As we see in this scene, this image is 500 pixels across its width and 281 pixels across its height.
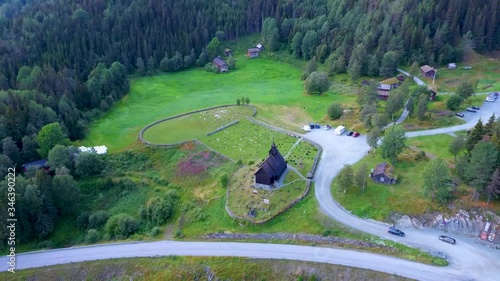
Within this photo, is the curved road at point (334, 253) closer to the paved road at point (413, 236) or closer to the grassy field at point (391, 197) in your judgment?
the paved road at point (413, 236)

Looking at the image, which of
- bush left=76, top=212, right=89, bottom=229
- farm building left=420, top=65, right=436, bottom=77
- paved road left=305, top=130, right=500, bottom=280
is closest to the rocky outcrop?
paved road left=305, top=130, right=500, bottom=280

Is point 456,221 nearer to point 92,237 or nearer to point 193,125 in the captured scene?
point 92,237

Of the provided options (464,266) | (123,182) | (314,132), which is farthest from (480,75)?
(123,182)

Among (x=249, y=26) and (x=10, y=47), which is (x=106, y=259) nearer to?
(x=10, y=47)

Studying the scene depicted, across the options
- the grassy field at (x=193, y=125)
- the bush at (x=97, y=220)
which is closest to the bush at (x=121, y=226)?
the bush at (x=97, y=220)

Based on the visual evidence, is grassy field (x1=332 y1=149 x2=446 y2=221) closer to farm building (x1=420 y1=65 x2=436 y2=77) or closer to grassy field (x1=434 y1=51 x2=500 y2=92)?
grassy field (x1=434 y1=51 x2=500 y2=92)

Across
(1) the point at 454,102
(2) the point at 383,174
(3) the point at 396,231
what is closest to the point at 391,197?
(2) the point at 383,174
